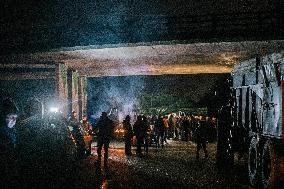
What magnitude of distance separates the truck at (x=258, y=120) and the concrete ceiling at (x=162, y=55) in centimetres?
533

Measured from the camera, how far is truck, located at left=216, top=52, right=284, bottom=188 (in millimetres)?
9078

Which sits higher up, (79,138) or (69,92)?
(69,92)

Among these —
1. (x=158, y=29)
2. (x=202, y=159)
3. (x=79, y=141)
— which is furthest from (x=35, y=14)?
(x=202, y=159)

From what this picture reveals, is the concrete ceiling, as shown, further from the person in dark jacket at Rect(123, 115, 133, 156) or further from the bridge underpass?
the person in dark jacket at Rect(123, 115, 133, 156)

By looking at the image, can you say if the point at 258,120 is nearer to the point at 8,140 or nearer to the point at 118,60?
the point at 8,140

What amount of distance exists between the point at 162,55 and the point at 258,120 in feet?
38.9

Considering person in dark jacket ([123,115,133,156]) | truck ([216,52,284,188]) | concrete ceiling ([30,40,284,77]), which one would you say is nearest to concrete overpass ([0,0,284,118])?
concrete ceiling ([30,40,284,77])

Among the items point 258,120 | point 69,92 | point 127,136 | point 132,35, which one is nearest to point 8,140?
point 258,120

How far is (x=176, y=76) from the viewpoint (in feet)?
118

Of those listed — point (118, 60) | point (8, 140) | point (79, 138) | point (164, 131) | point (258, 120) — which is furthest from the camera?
point (164, 131)

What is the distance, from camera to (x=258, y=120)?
428 inches

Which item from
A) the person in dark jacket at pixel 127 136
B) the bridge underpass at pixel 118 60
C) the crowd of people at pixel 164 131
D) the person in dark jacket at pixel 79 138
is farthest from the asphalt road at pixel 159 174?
the bridge underpass at pixel 118 60

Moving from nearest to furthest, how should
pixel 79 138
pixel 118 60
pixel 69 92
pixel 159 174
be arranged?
pixel 159 174 → pixel 79 138 → pixel 118 60 → pixel 69 92

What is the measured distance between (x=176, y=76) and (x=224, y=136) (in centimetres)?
2214
